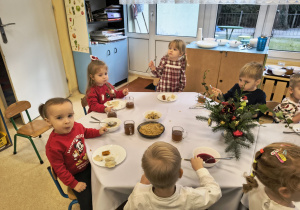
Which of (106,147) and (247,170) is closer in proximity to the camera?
(247,170)

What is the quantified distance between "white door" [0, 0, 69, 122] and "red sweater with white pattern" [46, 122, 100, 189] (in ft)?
6.35

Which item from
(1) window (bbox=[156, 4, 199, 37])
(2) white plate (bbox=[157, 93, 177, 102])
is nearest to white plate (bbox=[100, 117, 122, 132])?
(2) white plate (bbox=[157, 93, 177, 102])

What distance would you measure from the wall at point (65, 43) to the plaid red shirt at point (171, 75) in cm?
187

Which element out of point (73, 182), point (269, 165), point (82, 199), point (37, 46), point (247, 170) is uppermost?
point (37, 46)

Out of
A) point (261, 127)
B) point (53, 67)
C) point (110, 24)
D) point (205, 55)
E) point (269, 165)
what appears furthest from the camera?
point (110, 24)

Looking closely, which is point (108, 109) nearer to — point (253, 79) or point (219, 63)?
point (253, 79)

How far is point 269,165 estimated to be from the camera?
3.06ft

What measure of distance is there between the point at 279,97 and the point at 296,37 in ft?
3.50

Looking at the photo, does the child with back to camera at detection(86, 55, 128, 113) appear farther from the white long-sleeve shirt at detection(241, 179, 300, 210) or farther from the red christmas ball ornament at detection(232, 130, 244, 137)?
the white long-sleeve shirt at detection(241, 179, 300, 210)

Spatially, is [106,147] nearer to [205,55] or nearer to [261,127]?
[261,127]

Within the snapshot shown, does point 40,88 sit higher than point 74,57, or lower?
lower

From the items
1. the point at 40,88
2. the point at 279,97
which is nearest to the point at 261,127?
the point at 279,97

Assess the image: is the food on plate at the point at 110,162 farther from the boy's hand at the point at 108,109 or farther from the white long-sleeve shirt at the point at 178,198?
the boy's hand at the point at 108,109

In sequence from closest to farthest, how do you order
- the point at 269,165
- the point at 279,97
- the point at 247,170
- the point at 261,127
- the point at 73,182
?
the point at 269,165 < the point at 247,170 < the point at 73,182 < the point at 261,127 < the point at 279,97
